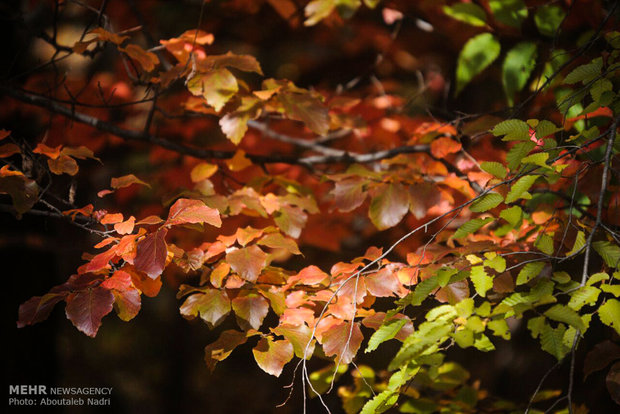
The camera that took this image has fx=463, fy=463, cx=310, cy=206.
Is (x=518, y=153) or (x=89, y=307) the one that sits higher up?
(x=518, y=153)

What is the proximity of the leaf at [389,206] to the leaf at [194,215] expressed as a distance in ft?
2.42

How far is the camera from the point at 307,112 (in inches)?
75.4

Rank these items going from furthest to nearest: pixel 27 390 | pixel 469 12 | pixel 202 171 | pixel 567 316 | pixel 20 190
A: pixel 27 390, pixel 202 171, pixel 469 12, pixel 20 190, pixel 567 316

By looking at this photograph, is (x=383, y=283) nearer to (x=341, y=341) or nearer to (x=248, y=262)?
(x=341, y=341)

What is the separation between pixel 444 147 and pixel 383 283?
820 mm

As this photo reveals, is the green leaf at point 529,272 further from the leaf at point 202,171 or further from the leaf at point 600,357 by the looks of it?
the leaf at point 202,171

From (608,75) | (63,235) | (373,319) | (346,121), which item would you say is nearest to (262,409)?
(63,235)

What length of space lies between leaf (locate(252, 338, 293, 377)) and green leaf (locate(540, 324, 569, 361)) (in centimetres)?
69

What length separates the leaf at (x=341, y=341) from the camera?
1.34 m

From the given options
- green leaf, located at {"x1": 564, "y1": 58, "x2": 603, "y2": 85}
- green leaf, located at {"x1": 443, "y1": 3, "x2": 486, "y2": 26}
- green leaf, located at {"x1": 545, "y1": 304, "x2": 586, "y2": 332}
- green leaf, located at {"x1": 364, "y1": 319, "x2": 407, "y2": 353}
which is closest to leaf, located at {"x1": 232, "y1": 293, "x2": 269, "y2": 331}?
green leaf, located at {"x1": 364, "y1": 319, "x2": 407, "y2": 353}

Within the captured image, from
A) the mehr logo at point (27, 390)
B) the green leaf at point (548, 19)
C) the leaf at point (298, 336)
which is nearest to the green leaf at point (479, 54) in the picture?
the green leaf at point (548, 19)

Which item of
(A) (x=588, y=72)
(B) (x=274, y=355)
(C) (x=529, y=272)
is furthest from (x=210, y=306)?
(A) (x=588, y=72)

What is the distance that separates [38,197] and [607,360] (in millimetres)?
1843

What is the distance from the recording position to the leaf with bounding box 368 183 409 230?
1.87 metres
